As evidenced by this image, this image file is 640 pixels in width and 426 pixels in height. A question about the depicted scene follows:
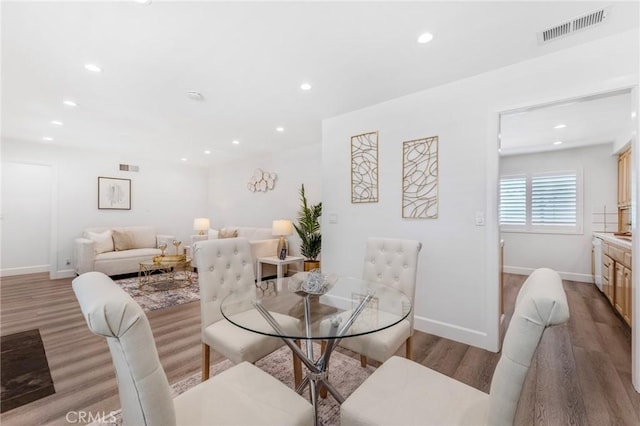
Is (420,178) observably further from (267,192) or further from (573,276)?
(573,276)

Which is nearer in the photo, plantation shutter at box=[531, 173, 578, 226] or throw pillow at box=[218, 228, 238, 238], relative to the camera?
plantation shutter at box=[531, 173, 578, 226]

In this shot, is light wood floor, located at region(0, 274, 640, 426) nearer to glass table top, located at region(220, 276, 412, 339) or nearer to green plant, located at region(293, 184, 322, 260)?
glass table top, located at region(220, 276, 412, 339)

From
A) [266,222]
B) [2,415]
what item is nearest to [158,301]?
[2,415]

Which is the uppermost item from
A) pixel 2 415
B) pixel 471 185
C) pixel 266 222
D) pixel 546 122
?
pixel 546 122

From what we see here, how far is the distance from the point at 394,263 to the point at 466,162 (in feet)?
4.00

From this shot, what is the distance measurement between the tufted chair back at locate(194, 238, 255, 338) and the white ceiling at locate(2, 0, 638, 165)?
1.49 m

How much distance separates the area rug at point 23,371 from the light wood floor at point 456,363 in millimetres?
53

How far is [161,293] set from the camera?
13.6ft

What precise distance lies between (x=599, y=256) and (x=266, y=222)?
564 cm

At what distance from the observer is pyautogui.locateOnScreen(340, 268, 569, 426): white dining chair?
82cm

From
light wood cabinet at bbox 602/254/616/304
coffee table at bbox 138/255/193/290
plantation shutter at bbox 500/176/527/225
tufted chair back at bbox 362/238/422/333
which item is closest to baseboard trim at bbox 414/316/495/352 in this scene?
tufted chair back at bbox 362/238/422/333

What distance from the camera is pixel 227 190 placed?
22.7ft

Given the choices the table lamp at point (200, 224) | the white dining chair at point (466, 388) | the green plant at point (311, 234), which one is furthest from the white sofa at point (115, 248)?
the white dining chair at point (466, 388)

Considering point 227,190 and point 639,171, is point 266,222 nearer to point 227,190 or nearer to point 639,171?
point 227,190
